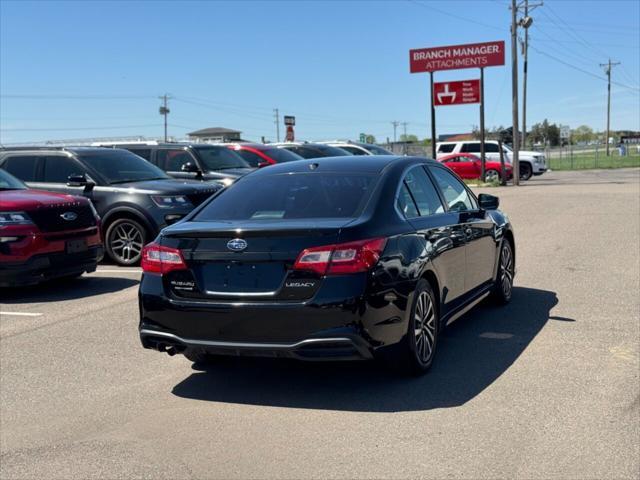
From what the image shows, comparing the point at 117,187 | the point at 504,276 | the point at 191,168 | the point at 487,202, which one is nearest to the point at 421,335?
the point at 487,202

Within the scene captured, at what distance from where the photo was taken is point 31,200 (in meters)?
9.07

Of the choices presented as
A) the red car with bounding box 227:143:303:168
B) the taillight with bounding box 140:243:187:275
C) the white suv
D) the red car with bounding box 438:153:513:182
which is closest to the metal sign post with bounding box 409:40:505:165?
the red car with bounding box 438:153:513:182

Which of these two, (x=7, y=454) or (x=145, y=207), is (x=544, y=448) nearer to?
(x=7, y=454)

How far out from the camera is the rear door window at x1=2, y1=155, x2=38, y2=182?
39.7ft

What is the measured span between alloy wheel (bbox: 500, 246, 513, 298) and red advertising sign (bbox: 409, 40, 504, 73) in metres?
25.1

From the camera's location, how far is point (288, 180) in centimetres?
603

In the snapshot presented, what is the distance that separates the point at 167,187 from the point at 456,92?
2346cm

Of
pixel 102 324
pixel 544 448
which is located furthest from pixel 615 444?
pixel 102 324

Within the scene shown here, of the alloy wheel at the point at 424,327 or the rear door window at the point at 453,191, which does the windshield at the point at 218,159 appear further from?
the alloy wheel at the point at 424,327

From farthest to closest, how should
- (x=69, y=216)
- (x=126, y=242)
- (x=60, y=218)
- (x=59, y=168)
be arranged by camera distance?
(x=59, y=168)
(x=126, y=242)
(x=69, y=216)
(x=60, y=218)

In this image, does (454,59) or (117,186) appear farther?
(454,59)

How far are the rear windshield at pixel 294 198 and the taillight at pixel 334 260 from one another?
434mm

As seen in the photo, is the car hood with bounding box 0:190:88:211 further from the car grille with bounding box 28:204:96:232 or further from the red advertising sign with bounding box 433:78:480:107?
the red advertising sign with bounding box 433:78:480:107

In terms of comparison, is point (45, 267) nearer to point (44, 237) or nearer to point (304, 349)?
point (44, 237)
